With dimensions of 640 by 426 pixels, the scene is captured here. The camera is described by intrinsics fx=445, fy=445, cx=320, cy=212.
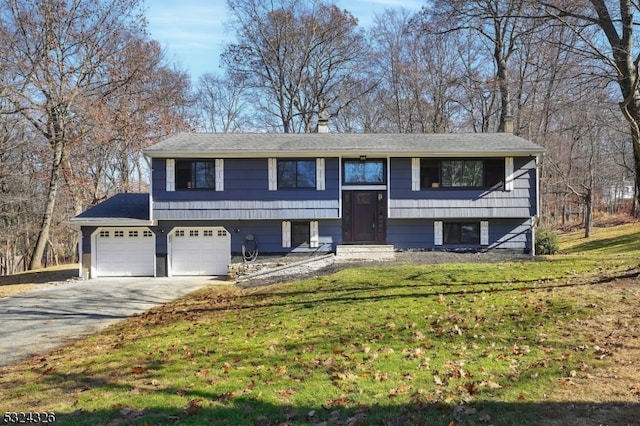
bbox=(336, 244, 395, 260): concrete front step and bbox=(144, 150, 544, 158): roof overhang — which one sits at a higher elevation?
bbox=(144, 150, 544, 158): roof overhang

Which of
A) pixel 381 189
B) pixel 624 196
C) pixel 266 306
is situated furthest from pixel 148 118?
pixel 624 196

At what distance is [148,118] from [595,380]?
27173 mm

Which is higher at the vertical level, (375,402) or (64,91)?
(64,91)

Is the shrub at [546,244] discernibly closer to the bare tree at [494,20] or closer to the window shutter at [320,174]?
the bare tree at [494,20]

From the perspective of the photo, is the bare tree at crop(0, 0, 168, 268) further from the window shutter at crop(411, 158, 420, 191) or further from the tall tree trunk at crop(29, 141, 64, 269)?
Result: the window shutter at crop(411, 158, 420, 191)

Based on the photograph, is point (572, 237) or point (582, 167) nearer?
point (572, 237)

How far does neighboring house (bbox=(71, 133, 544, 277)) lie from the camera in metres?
16.5

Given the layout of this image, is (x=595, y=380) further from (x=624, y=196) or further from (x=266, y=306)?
(x=624, y=196)

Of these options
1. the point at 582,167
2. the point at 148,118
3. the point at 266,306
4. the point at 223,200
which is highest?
the point at 148,118

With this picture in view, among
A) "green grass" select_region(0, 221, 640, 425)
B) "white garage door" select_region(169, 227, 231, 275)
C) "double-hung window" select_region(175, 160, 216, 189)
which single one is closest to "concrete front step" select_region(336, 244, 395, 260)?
"white garage door" select_region(169, 227, 231, 275)

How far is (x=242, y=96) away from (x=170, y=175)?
20.1 meters

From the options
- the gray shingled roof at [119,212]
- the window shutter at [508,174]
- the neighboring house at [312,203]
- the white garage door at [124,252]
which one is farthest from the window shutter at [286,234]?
the window shutter at [508,174]

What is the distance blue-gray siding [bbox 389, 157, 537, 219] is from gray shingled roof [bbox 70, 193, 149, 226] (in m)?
9.58

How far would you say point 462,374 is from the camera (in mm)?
4777
